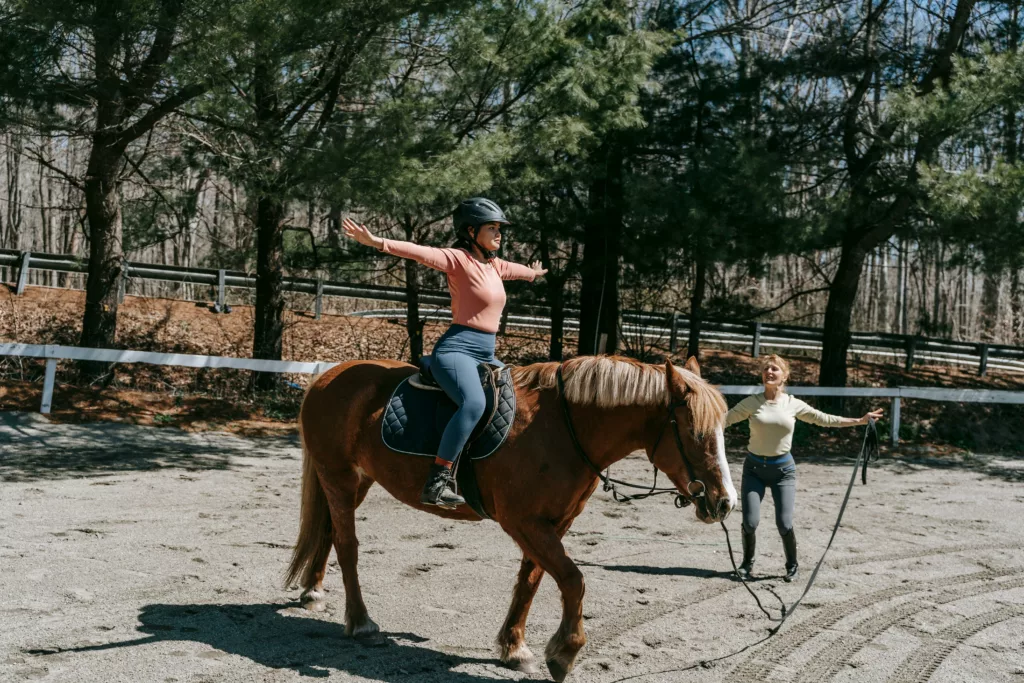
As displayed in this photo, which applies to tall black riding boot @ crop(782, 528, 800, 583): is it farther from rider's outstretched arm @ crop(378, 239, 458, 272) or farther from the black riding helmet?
rider's outstretched arm @ crop(378, 239, 458, 272)

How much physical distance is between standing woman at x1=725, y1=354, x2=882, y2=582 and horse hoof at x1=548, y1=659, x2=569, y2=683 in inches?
118

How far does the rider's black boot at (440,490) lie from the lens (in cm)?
488

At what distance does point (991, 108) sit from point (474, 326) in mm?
11670

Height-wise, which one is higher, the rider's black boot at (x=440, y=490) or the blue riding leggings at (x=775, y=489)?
the rider's black boot at (x=440, y=490)

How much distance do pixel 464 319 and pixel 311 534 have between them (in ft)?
6.63

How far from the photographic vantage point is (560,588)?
15.4 feet

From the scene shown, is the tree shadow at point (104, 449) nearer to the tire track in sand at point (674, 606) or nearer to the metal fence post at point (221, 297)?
the tire track in sand at point (674, 606)

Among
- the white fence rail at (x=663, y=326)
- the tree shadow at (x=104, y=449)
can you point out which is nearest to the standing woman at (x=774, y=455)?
the tree shadow at (x=104, y=449)

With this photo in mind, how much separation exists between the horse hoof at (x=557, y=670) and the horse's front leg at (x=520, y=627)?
1.05 feet

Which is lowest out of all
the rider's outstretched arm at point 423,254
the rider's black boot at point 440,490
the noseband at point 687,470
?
the rider's black boot at point 440,490

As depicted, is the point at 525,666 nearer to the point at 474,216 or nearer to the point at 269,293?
the point at 474,216

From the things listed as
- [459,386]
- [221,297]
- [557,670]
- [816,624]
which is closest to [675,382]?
[459,386]

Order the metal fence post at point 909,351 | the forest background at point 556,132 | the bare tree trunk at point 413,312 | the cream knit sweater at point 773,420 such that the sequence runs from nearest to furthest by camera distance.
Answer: the cream knit sweater at point 773,420 → the forest background at point 556,132 → the bare tree trunk at point 413,312 → the metal fence post at point 909,351

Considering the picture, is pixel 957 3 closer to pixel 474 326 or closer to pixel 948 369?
pixel 948 369
